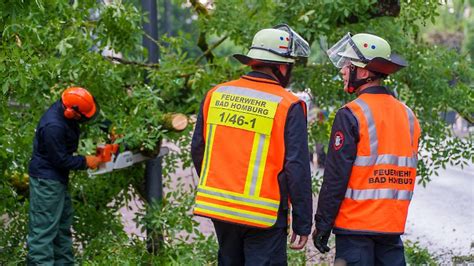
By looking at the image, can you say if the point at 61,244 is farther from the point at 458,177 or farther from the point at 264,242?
the point at 458,177

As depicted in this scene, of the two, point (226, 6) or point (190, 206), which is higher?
point (226, 6)

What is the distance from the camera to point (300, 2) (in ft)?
22.7

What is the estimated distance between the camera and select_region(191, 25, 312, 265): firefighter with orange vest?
446cm

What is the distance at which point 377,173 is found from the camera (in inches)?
175

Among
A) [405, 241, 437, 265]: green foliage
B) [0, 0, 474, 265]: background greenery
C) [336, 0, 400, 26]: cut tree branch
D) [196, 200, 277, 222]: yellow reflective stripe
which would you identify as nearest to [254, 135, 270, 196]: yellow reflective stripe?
[196, 200, 277, 222]: yellow reflective stripe

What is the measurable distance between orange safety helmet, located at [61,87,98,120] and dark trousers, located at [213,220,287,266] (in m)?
2.16

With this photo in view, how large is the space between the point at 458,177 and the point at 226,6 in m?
10.6

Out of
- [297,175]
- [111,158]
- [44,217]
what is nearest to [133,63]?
[111,158]

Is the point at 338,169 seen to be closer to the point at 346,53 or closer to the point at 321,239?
the point at 321,239

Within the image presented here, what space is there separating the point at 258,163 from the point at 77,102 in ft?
7.76

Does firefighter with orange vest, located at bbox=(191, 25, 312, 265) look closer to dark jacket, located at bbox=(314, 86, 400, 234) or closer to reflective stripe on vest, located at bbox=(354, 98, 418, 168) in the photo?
dark jacket, located at bbox=(314, 86, 400, 234)

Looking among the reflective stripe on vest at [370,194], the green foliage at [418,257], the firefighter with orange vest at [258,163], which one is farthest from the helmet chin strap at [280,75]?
the green foliage at [418,257]

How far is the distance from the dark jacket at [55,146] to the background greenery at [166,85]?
17cm

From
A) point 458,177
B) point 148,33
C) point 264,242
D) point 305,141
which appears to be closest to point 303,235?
point 264,242
